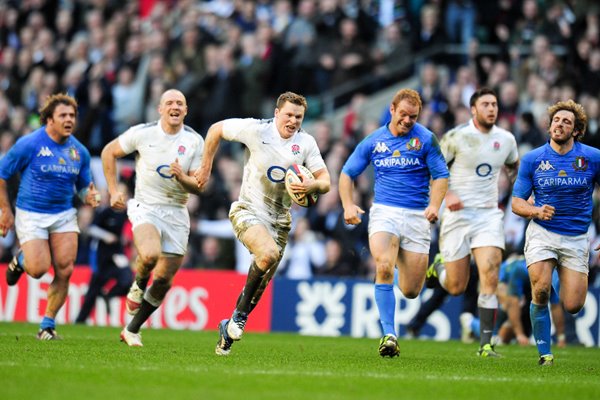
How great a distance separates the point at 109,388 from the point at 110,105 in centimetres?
1532

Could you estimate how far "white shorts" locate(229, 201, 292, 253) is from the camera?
12.2m

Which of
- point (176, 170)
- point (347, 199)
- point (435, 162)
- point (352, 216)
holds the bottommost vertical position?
point (352, 216)

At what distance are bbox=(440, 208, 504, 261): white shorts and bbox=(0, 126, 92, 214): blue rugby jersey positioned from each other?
4515 mm

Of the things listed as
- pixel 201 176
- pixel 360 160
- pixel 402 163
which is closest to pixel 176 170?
pixel 201 176

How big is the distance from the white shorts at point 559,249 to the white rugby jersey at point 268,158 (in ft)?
7.76

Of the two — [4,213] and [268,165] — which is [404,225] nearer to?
[268,165]

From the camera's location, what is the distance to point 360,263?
20.8m

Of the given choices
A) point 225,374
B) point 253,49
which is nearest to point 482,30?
point 253,49

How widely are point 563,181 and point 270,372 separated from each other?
387 cm

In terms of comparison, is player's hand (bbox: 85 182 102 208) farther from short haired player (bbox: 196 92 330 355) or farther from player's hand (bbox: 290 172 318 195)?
player's hand (bbox: 290 172 318 195)

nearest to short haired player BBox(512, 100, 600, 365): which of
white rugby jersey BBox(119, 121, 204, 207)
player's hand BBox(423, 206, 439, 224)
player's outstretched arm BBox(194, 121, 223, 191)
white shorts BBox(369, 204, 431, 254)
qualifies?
player's hand BBox(423, 206, 439, 224)

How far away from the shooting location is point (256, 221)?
40.1 ft

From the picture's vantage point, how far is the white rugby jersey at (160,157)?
13578mm

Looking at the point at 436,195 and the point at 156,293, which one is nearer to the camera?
the point at 436,195
